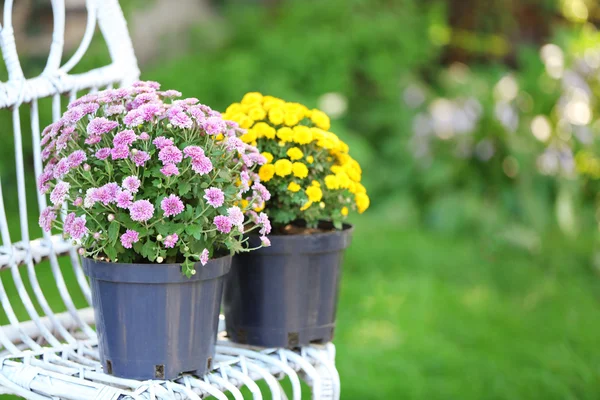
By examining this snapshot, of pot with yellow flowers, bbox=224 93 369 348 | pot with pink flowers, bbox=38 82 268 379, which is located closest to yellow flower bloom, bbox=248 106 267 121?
pot with yellow flowers, bbox=224 93 369 348

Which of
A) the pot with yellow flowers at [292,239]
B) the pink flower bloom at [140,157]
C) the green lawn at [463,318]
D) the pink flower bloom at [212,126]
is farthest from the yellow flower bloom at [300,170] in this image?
the green lawn at [463,318]

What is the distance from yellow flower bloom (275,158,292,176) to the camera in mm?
1409

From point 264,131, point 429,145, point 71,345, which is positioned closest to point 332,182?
point 264,131

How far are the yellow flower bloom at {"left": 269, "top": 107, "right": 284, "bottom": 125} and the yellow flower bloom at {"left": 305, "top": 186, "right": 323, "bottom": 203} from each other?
0.14 metres

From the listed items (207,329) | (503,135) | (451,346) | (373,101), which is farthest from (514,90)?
(207,329)

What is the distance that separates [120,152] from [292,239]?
378 mm

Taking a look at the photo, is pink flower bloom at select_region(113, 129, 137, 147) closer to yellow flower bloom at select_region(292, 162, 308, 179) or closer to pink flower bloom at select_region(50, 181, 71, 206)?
pink flower bloom at select_region(50, 181, 71, 206)

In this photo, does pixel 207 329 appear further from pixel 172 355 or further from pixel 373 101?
pixel 373 101

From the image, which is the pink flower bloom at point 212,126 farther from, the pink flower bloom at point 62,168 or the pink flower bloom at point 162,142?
the pink flower bloom at point 62,168

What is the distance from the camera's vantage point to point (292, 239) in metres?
1.40

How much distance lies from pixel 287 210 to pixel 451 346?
141 cm

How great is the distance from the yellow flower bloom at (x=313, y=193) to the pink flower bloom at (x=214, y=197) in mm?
A: 289

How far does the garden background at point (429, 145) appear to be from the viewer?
294 centimetres

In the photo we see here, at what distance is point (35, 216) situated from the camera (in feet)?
11.1
